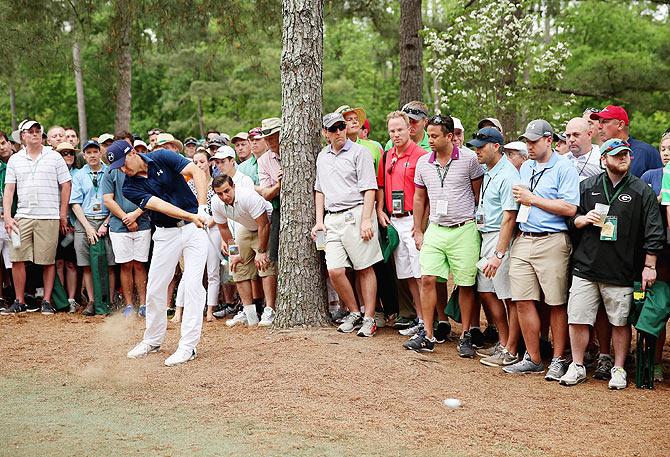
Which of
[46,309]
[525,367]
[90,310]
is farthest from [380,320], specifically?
[46,309]

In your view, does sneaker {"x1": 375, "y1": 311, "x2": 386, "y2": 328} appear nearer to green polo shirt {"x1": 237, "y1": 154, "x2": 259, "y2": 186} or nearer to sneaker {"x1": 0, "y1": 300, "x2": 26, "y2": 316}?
green polo shirt {"x1": 237, "y1": 154, "x2": 259, "y2": 186}

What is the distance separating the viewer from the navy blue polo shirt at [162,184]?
25.8ft

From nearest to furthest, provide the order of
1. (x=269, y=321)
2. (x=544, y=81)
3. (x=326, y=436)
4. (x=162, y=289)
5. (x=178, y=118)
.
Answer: (x=326, y=436)
(x=162, y=289)
(x=269, y=321)
(x=544, y=81)
(x=178, y=118)

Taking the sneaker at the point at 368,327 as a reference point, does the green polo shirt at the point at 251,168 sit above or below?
above

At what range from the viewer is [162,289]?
8164 mm

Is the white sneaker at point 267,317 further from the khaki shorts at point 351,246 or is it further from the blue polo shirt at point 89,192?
the blue polo shirt at point 89,192

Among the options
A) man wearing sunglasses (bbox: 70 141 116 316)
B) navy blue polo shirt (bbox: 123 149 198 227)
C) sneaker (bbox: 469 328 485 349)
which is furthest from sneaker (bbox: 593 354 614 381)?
man wearing sunglasses (bbox: 70 141 116 316)

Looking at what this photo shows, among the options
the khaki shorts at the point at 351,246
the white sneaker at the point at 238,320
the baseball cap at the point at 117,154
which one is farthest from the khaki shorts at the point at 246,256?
the baseball cap at the point at 117,154

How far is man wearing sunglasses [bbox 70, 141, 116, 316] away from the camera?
1130 cm

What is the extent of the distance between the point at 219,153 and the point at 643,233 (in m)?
5.00

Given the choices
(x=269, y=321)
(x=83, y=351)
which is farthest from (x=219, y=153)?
(x=83, y=351)

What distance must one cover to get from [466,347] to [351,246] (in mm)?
1563

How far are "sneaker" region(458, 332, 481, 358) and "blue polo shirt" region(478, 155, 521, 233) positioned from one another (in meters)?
1.08

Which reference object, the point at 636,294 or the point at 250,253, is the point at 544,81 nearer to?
the point at 250,253
